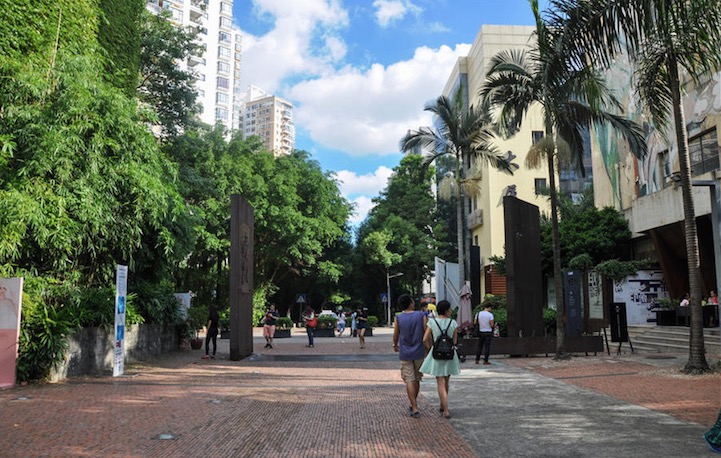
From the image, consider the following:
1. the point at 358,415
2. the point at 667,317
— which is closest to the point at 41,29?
the point at 358,415

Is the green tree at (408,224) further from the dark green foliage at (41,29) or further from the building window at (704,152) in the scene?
the dark green foliage at (41,29)

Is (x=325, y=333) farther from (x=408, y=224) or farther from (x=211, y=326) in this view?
(x=408, y=224)

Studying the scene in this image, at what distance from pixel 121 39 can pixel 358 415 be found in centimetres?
1562

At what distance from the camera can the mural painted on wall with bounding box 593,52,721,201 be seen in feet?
63.8

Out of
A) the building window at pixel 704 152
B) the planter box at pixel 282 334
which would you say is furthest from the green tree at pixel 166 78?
the building window at pixel 704 152

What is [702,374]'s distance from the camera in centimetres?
1094

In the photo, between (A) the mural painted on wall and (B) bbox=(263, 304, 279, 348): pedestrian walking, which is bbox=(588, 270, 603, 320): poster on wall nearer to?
(A) the mural painted on wall

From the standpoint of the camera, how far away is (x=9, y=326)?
33.3 feet

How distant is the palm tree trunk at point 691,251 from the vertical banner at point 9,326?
12.4 meters

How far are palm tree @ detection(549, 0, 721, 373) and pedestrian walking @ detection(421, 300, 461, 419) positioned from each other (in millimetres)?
6471

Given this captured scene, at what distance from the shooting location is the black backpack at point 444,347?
7.17m

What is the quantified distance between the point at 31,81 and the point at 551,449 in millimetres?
12171

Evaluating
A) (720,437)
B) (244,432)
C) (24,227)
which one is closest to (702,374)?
(720,437)

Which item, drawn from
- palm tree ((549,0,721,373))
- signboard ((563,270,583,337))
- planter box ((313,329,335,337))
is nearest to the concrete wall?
signboard ((563,270,583,337))
